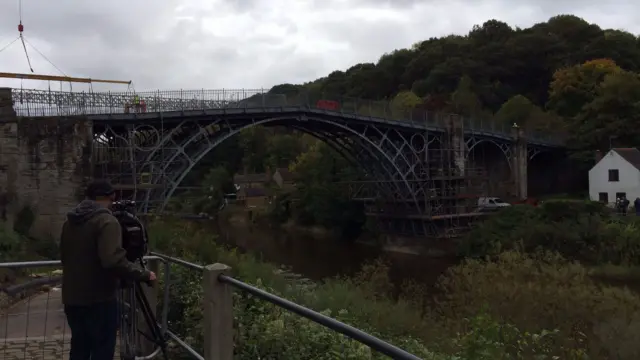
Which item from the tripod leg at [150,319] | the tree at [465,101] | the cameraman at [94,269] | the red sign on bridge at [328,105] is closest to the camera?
the cameraman at [94,269]

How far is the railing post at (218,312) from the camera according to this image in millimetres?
4008

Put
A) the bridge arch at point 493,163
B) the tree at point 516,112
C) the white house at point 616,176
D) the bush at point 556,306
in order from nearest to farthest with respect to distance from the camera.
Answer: the bush at point 556,306 < the white house at point 616,176 < the bridge arch at point 493,163 < the tree at point 516,112

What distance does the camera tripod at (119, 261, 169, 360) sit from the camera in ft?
17.0

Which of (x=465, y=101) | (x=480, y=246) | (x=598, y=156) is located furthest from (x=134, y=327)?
(x=465, y=101)

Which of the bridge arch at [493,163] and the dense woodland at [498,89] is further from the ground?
the dense woodland at [498,89]

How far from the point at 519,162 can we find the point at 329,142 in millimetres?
14639

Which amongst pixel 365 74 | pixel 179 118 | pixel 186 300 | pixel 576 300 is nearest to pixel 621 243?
pixel 576 300

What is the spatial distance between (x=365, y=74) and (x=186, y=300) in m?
75.2

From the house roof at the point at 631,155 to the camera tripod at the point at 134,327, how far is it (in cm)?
3734

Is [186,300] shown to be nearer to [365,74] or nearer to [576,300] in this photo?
[576,300]

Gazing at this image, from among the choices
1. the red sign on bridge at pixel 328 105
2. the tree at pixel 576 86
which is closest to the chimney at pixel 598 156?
the tree at pixel 576 86

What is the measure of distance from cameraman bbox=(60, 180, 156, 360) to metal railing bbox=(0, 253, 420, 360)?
1.94 feet

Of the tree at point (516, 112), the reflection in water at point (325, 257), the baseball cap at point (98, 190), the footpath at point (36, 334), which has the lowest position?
the reflection in water at point (325, 257)

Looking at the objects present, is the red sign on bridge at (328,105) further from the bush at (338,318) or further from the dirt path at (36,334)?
the dirt path at (36,334)
